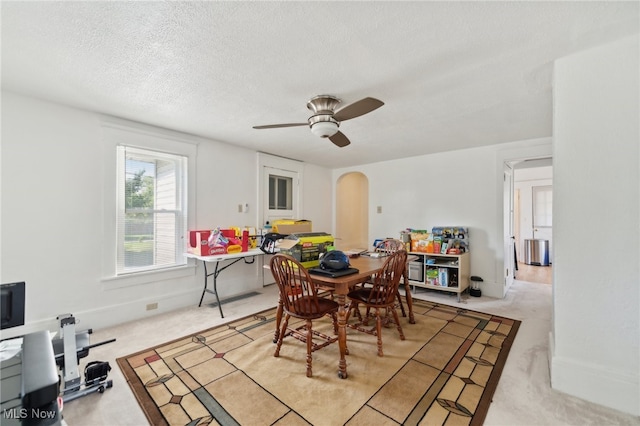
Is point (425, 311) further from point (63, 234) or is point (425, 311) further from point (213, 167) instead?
point (63, 234)

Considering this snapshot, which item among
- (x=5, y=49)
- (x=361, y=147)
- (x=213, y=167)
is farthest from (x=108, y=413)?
(x=361, y=147)

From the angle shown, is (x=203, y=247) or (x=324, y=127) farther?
(x=203, y=247)

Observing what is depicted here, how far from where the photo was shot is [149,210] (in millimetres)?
3418

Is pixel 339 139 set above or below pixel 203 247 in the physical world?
above

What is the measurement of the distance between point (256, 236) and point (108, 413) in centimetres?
278

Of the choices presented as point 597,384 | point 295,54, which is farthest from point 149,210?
point 597,384

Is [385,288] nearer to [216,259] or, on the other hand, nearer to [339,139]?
[339,139]

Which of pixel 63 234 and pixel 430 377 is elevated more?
pixel 63 234

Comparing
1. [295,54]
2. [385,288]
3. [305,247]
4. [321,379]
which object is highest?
[295,54]

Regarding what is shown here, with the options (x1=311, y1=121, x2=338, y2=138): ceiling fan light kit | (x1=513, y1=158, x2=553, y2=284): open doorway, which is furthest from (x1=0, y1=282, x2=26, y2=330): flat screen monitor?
(x1=513, y1=158, x2=553, y2=284): open doorway

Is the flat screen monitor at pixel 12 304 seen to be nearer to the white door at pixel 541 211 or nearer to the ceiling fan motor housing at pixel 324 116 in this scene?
the ceiling fan motor housing at pixel 324 116

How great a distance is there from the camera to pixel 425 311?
3543 millimetres

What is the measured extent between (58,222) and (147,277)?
1.06 m

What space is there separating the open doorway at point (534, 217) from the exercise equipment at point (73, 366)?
7.67 metres
